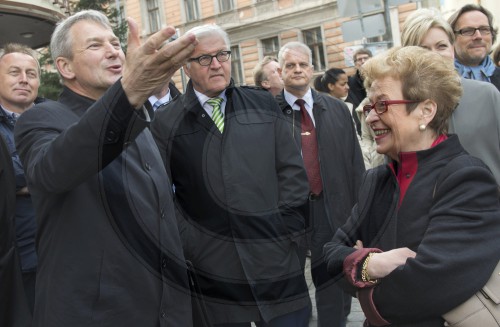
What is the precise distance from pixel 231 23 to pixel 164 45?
61 cm

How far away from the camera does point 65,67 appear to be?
89.0 inches

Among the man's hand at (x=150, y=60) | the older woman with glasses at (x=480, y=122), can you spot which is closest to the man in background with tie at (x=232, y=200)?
the older woman with glasses at (x=480, y=122)

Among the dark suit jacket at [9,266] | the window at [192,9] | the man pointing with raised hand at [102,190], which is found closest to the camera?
the man pointing with raised hand at [102,190]

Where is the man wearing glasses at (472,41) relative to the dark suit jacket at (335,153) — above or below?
above

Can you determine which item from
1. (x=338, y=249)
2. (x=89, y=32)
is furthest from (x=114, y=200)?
(x=338, y=249)

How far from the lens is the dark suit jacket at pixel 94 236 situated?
78.7 inches

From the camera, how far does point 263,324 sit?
295 centimetres

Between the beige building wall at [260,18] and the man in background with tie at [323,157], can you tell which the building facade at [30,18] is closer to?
the man in background with tie at [323,157]

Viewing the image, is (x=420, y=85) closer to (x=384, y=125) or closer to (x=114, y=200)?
(x=384, y=125)

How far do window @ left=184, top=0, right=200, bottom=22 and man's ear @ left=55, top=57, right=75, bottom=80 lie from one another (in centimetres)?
48

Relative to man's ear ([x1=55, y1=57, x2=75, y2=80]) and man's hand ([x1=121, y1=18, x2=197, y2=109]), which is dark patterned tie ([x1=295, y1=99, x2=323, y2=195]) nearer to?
man's ear ([x1=55, y1=57, x2=75, y2=80])

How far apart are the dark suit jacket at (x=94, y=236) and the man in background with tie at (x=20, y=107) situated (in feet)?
3.90

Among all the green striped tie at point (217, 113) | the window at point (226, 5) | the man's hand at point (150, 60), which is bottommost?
the green striped tie at point (217, 113)

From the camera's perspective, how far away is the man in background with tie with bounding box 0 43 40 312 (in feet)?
10.6
